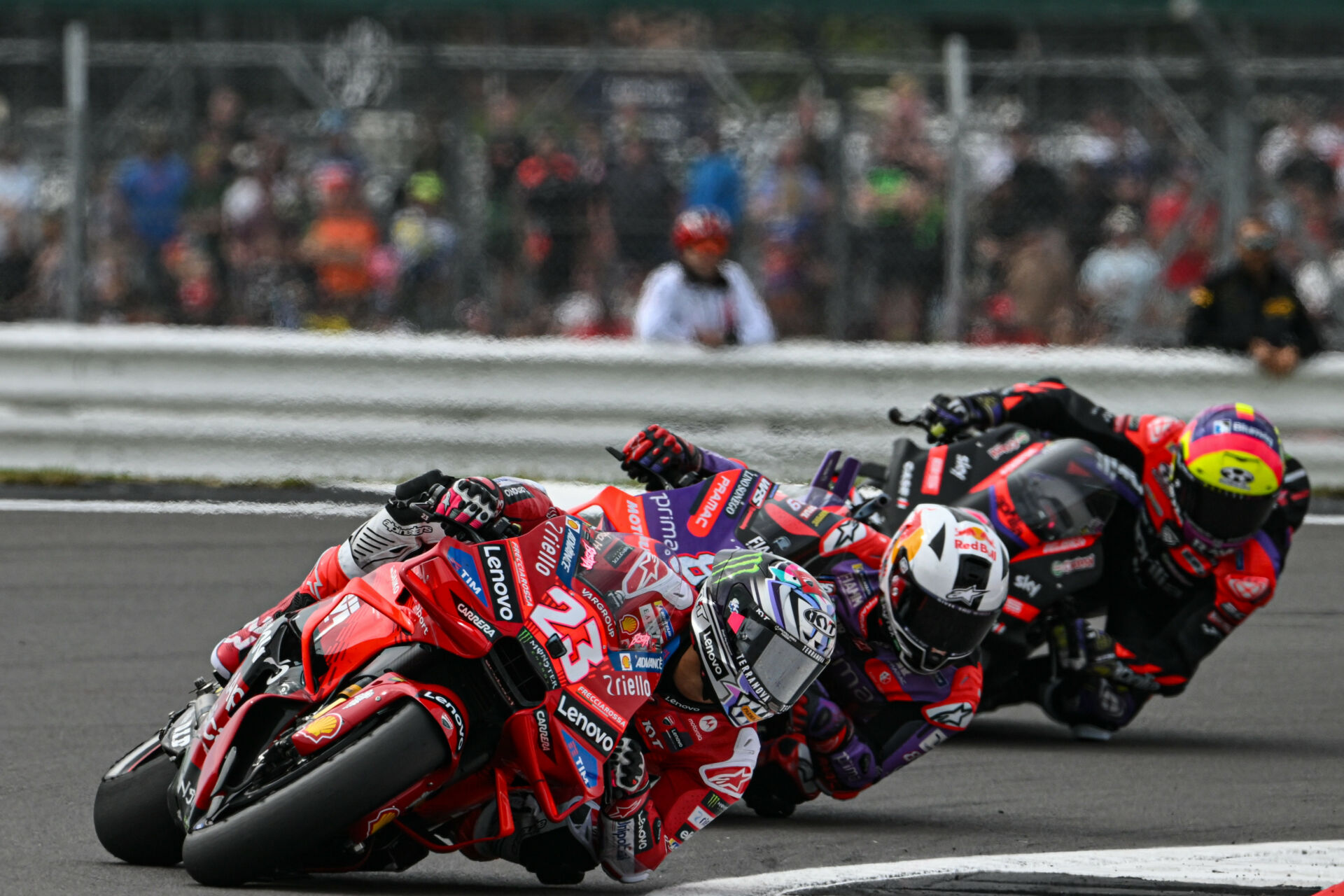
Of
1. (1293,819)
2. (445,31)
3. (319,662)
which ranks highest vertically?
(445,31)

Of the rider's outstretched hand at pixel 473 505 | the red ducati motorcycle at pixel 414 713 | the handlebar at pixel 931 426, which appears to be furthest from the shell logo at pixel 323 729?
the handlebar at pixel 931 426

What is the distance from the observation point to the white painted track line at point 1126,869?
4.93 metres

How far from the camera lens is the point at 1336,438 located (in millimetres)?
10188

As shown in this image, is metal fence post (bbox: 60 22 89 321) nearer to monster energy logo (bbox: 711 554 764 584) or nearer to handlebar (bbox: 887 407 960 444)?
handlebar (bbox: 887 407 960 444)

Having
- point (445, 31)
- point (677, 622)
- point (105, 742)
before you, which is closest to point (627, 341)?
point (445, 31)

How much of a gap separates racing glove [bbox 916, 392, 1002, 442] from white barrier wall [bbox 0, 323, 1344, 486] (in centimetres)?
A: 263

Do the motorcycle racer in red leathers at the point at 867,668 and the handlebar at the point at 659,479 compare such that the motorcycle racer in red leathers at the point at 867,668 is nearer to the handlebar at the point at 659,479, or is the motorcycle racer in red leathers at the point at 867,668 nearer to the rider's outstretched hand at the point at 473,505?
the handlebar at the point at 659,479

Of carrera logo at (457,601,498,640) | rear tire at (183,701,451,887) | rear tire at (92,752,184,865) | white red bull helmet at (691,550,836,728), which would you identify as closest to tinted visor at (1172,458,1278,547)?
white red bull helmet at (691,550,836,728)

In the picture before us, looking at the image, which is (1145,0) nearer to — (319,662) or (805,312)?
(805,312)

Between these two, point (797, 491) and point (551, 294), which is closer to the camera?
point (797, 491)

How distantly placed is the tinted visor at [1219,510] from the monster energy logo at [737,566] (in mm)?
2738

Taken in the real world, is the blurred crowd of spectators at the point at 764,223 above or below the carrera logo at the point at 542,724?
above

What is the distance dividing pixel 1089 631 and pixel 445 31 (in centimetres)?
585

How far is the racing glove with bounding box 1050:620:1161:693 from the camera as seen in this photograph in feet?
→ 23.0
